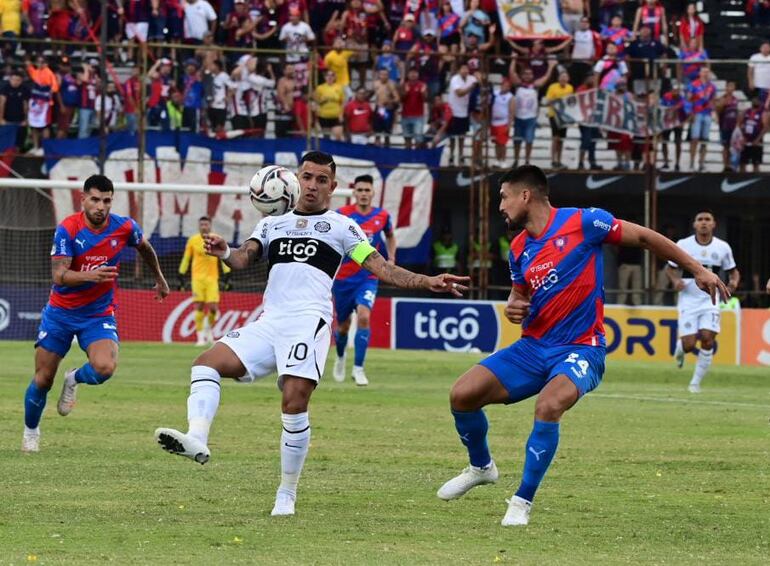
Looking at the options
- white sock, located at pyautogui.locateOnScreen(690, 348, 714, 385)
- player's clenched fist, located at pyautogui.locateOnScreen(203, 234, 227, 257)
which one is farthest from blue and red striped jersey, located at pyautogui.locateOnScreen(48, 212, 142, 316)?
white sock, located at pyautogui.locateOnScreen(690, 348, 714, 385)

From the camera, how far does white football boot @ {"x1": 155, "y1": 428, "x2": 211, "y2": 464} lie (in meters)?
9.08

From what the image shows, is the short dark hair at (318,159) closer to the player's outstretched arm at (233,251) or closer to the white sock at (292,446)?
the player's outstretched arm at (233,251)

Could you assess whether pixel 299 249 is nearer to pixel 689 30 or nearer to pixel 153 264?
pixel 153 264

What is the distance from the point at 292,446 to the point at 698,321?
44.6 ft

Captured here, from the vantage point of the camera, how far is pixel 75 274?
12.8 metres

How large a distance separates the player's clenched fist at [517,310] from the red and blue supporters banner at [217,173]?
2190 cm

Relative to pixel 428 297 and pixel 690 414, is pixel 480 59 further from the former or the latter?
pixel 690 414

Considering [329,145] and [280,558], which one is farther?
[329,145]

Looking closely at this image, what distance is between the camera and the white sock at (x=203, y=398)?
9.58 meters

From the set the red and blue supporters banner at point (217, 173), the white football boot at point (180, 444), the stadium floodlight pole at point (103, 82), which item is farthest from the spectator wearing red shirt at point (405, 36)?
the white football boot at point (180, 444)

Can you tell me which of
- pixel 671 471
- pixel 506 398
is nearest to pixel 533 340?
pixel 506 398

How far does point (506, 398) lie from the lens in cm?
1001

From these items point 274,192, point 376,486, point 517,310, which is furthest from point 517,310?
point 376,486

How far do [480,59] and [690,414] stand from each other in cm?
1559
